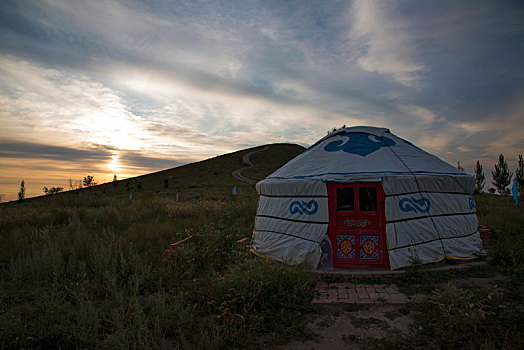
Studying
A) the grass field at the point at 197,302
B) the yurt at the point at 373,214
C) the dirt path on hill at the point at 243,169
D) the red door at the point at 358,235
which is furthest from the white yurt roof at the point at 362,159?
the dirt path on hill at the point at 243,169

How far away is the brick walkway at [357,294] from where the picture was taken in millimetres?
3627

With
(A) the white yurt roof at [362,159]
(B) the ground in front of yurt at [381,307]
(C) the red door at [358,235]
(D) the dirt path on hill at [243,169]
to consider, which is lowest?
(B) the ground in front of yurt at [381,307]

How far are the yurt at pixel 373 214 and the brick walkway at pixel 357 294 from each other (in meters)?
0.61

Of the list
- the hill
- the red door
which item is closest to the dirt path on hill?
the hill

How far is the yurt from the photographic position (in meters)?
4.72

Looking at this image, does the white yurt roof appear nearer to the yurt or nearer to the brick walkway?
the yurt

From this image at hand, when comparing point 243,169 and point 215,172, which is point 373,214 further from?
point 243,169

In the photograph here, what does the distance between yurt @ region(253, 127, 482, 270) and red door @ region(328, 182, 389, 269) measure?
0.01 m

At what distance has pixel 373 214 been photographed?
4844 mm

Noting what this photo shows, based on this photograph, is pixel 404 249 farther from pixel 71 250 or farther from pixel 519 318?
pixel 71 250

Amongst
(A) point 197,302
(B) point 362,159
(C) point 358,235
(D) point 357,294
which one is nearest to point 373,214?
(C) point 358,235

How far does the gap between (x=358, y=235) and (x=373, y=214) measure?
1.33ft

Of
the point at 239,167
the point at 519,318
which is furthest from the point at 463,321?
the point at 239,167

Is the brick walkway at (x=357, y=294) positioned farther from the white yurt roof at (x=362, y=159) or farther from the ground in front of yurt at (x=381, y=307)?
the white yurt roof at (x=362, y=159)
